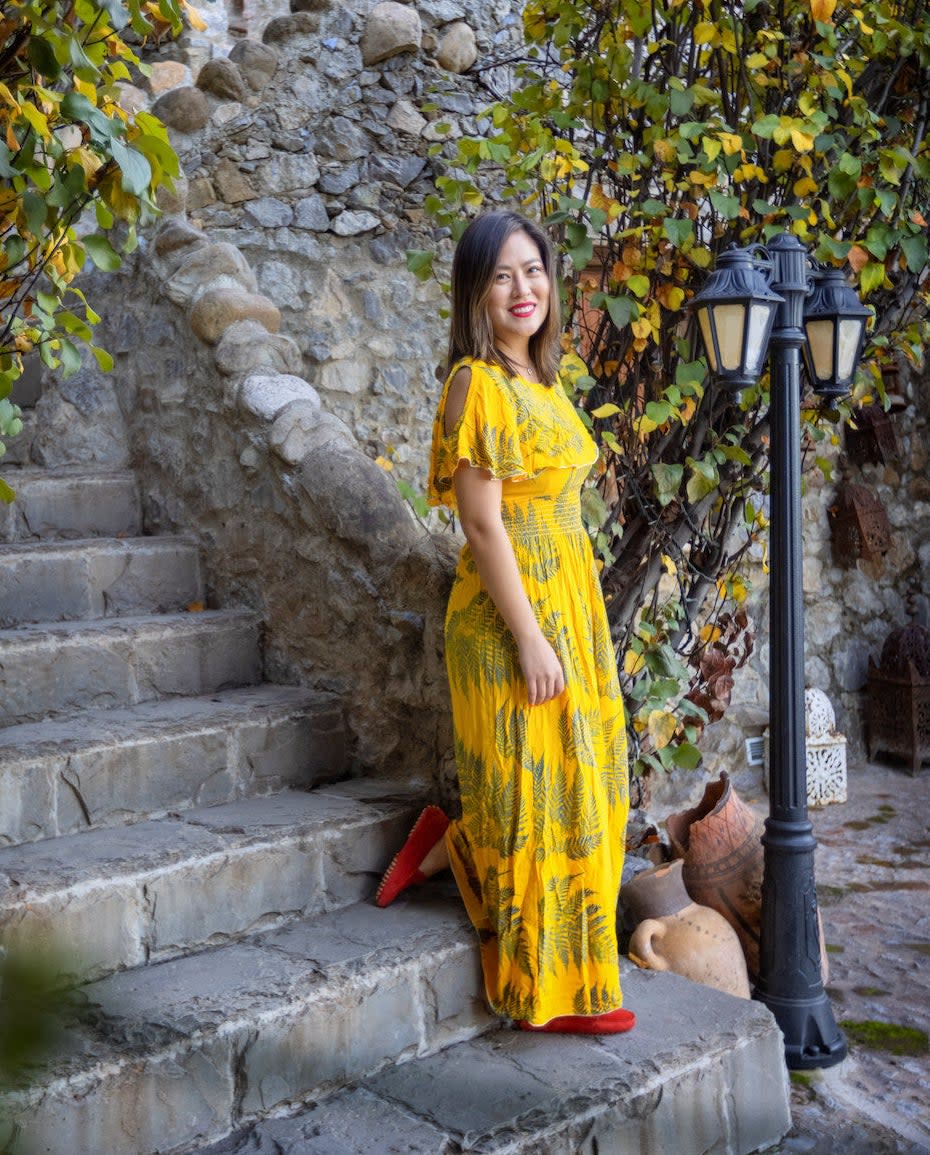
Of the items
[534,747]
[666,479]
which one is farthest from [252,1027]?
[666,479]

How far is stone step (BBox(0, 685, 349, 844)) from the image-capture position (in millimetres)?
2297

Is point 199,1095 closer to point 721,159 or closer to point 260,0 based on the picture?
point 721,159

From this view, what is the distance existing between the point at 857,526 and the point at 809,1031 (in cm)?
329

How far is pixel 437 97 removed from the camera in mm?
4484

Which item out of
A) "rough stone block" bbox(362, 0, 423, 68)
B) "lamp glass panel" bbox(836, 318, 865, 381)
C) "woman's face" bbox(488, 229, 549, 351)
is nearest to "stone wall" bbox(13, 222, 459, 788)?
"woman's face" bbox(488, 229, 549, 351)

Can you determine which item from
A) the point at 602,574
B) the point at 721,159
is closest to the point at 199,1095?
the point at 602,574

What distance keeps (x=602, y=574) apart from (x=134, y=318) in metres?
1.59

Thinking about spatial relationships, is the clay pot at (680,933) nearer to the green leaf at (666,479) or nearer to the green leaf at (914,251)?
the green leaf at (666,479)

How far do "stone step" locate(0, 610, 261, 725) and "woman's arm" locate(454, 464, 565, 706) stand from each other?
1098mm

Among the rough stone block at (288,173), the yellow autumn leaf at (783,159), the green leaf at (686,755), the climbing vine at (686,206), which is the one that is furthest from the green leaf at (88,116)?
the rough stone block at (288,173)

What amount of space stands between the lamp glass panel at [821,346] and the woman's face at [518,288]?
844mm

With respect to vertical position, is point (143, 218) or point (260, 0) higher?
point (260, 0)

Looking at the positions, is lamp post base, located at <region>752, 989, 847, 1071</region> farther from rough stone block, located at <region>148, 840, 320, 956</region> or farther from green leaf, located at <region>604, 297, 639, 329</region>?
green leaf, located at <region>604, 297, 639, 329</region>

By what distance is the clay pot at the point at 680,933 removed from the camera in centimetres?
261
